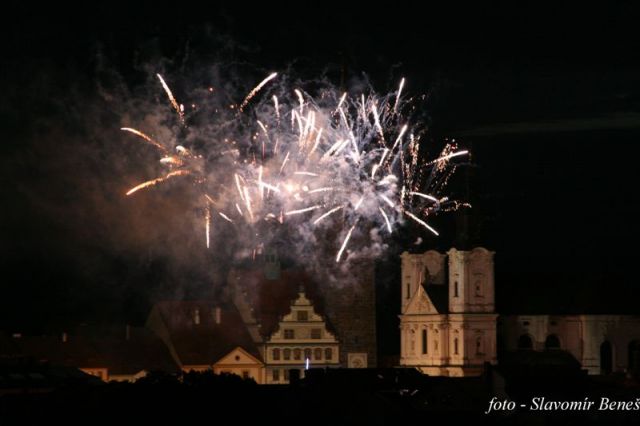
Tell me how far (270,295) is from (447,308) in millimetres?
10569

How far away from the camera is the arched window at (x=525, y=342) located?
122m

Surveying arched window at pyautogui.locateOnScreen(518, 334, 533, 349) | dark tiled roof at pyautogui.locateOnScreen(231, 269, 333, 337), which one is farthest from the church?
dark tiled roof at pyautogui.locateOnScreen(231, 269, 333, 337)

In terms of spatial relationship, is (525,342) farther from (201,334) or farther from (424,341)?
(201,334)

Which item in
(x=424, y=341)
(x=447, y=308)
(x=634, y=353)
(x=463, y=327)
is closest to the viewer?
(x=634, y=353)

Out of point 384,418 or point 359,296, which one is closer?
point 384,418

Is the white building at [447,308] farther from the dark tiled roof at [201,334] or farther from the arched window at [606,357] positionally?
the dark tiled roof at [201,334]

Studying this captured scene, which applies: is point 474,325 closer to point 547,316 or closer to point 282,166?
point 547,316

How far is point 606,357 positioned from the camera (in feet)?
397

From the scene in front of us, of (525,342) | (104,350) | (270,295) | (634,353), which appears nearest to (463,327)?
(525,342)

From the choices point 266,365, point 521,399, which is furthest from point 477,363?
point 521,399

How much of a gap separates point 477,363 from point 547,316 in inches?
279

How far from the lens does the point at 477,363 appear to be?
385 feet

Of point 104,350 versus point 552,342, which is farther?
point 552,342

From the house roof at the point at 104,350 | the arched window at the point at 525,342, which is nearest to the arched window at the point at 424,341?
the arched window at the point at 525,342
